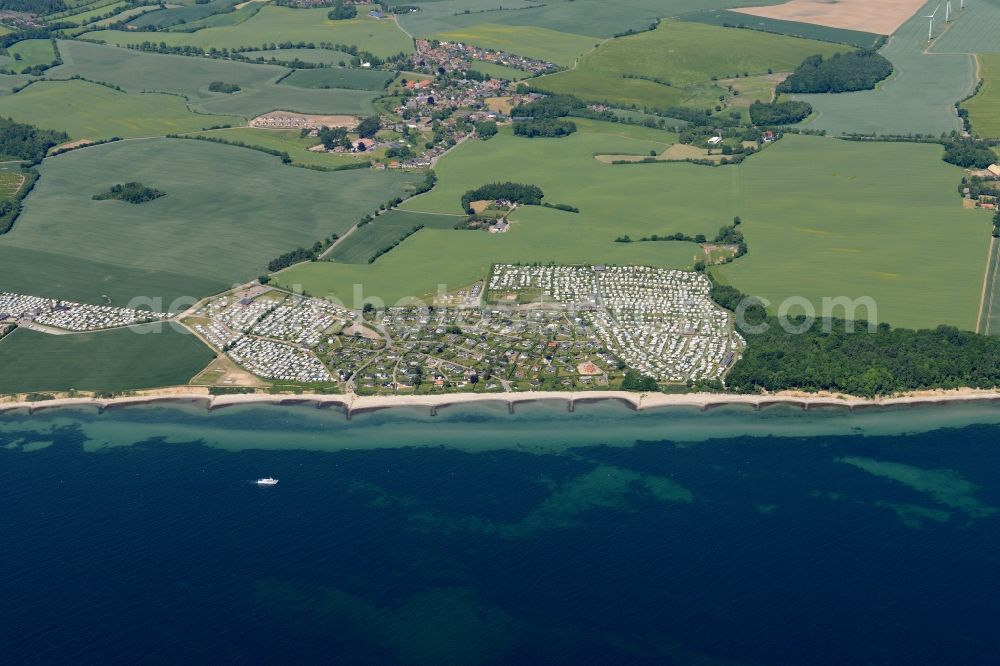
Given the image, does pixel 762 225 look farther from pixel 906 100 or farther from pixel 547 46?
pixel 547 46

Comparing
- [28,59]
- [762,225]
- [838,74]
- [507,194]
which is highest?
[838,74]

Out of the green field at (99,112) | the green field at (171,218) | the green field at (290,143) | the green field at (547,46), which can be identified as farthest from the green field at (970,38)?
the green field at (99,112)

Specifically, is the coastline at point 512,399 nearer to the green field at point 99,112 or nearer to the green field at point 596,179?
the green field at point 596,179

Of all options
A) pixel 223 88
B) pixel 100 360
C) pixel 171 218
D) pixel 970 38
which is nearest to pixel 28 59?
pixel 223 88

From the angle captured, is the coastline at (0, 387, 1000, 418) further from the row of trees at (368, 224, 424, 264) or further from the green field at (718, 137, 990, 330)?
the row of trees at (368, 224, 424, 264)

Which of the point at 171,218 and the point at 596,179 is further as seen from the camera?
the point at 596,179

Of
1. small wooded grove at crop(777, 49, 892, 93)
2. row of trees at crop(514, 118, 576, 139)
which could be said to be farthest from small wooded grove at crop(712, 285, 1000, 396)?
small wooded grove at crop(777, 49, 892, 93)

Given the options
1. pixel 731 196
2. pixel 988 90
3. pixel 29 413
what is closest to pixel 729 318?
pixel 731 196
